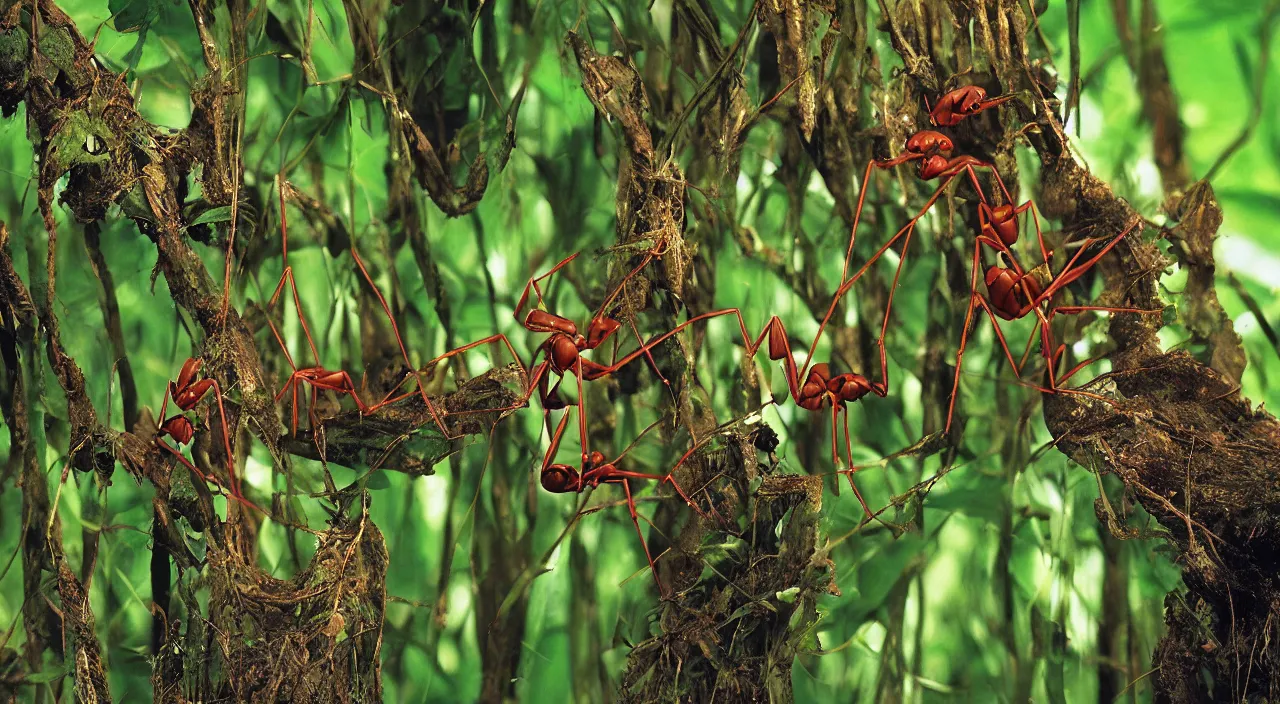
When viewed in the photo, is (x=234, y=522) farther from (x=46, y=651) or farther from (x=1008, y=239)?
(x=1008, y=239)

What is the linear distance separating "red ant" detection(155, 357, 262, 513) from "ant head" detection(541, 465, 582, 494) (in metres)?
0.20

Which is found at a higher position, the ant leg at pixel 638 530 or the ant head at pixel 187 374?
the ant head at pixel 187 374

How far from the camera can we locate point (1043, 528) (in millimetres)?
706

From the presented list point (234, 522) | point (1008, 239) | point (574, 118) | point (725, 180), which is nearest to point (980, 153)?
point (1008, 239)

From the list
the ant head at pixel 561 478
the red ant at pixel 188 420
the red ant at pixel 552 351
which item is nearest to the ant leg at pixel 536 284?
the red ant at pixel 552 351

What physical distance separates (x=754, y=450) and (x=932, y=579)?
0.15 m

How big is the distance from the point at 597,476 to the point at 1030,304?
1.00 feet

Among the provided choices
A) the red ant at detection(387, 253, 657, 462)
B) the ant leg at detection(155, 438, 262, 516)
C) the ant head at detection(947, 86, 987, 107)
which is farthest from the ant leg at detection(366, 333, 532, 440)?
the ant head at detection(947, 86, 987, 107)

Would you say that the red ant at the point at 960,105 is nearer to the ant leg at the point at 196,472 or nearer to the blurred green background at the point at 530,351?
the blurred green background at the point at 530,351

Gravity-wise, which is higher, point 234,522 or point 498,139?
point 498,139

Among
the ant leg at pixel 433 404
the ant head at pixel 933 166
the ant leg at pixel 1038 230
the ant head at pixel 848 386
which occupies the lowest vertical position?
the ant head at pixel 848 386

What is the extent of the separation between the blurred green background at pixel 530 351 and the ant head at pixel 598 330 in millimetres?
20

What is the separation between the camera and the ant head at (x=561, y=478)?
0.69m

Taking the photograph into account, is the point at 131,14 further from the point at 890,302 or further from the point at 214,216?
the point at 890,302
